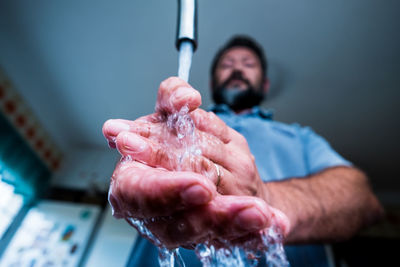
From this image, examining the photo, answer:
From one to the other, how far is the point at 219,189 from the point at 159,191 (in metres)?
0.11

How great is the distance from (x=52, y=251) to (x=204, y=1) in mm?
1578

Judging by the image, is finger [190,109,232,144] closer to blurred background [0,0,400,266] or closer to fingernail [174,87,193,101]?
fingernail [174,87,193,101]

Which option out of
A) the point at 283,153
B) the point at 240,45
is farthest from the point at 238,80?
the point at 283,153

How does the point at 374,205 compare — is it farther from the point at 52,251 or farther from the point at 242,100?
the point at 52,251

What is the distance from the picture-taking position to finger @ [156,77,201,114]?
0.87 feet

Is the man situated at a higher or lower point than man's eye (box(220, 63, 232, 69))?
lower

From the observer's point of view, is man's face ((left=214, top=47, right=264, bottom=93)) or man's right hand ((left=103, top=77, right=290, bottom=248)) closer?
man's right hand ((left=103, top=77, right=290, bottom=248))

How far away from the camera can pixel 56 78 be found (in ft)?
3.82

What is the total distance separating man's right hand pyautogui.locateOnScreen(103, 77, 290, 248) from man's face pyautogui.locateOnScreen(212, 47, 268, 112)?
1.86 ft

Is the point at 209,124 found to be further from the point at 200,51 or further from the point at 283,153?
the point at 200,51

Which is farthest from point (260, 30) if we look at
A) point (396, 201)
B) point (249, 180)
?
point (396, 201)

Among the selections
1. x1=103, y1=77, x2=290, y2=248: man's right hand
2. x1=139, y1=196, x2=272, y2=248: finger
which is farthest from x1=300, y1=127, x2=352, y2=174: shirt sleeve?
A: x1=139, y1=196, x2=272, y2=248: finger

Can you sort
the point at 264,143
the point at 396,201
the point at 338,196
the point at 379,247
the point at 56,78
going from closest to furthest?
the point at 338,196
the point at 264,143
the point at 56,78
the point at 379,247
the point at 396,201

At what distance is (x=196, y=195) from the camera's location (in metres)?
0.18
